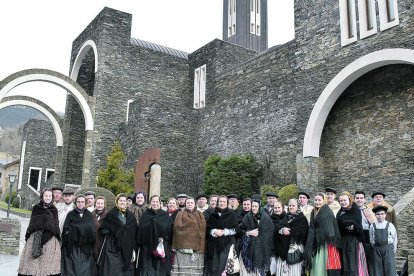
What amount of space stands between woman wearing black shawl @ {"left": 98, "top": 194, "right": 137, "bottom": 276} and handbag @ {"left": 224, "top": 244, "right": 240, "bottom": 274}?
49.0 inches

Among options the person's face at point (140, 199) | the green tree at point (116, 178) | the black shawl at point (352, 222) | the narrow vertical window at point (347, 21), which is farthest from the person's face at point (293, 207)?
the green tree at point (116, 178)

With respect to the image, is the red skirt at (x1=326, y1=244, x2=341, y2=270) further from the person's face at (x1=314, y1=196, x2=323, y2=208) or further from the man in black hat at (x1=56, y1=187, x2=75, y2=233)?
the man in black hat at (x1=56, y1=187, x2=75, y2=233)

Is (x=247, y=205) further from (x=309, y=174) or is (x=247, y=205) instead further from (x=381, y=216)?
(x=309, y=174)

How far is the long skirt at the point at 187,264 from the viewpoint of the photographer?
5449mm

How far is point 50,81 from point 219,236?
15533 mm

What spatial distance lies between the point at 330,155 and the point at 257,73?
5.50m

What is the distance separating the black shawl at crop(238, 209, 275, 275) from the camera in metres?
5.38

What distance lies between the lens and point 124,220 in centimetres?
530

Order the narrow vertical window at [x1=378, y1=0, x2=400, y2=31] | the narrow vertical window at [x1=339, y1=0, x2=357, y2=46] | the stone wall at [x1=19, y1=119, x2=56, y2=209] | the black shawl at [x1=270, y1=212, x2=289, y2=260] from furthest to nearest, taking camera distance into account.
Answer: the stone wall at [x1=19, y1=119, x2=56, y2=209] → the narrow vertical window at [x1=339, y1=0, x2=357, y2=46] → the narrow vertical window at [x1=378, y1=0, x2=400, y2=31] → the black shawl at [x1=270, y1=212, x2=289, y2=260]

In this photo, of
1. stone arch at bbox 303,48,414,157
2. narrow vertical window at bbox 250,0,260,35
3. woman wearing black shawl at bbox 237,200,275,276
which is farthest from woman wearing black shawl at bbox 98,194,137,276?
narrow vertical window at bbox 250,0,260,35

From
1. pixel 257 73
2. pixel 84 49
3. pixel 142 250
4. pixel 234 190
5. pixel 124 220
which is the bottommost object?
pixel 142 250

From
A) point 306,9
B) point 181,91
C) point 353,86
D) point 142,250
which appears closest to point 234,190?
point 353,86

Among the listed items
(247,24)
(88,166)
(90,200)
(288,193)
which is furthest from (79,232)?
(247,24)

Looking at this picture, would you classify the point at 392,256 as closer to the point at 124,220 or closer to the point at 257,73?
the point at 124,220
